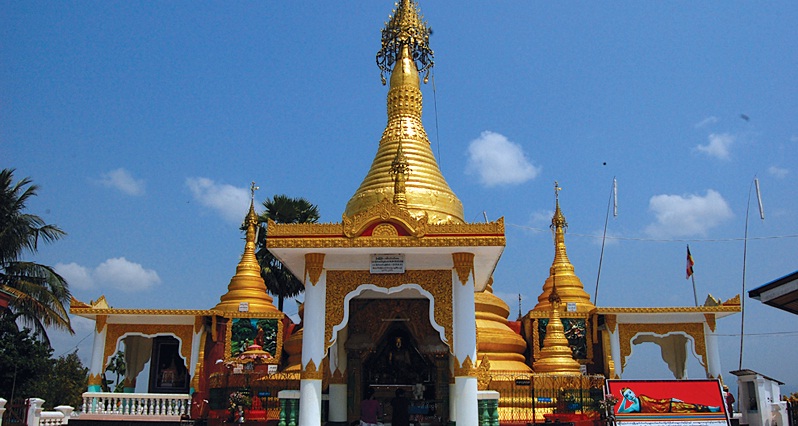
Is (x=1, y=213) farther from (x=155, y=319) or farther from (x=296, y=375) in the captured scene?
(x=296, y=375)

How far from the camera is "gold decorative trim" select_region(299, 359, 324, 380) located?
15.5 m

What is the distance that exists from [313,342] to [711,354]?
15402 mm

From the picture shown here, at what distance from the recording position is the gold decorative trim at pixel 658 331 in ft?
81.4

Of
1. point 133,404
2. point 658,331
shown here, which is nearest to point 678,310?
point 658,331

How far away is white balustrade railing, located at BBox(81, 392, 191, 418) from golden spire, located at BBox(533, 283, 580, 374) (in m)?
11.0

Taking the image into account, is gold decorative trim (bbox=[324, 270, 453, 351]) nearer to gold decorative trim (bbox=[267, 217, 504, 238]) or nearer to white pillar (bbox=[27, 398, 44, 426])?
gold decorative trim (bbox=[267, 217, 504, 238])

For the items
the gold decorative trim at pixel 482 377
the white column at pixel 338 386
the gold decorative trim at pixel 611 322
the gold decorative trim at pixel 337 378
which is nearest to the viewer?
the gold decorative trim at pixel 482 377

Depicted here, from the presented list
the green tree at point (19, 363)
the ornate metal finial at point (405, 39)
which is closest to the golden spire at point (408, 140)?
the ornate metal finial at point (405, 39)

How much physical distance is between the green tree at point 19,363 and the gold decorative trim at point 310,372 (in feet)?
35.7

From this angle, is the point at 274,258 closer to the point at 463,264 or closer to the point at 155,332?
the point at 155,332

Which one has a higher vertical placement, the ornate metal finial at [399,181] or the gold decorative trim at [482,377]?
the ornate metal finial at [399,181]

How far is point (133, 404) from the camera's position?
2111 cm

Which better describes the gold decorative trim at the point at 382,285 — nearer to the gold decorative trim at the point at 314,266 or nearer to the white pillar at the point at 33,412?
the gold decorative trim at the point at 314,266

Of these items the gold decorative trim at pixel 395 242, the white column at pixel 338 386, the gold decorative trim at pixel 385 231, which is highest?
the gold decorative trim at pixel 385 231
